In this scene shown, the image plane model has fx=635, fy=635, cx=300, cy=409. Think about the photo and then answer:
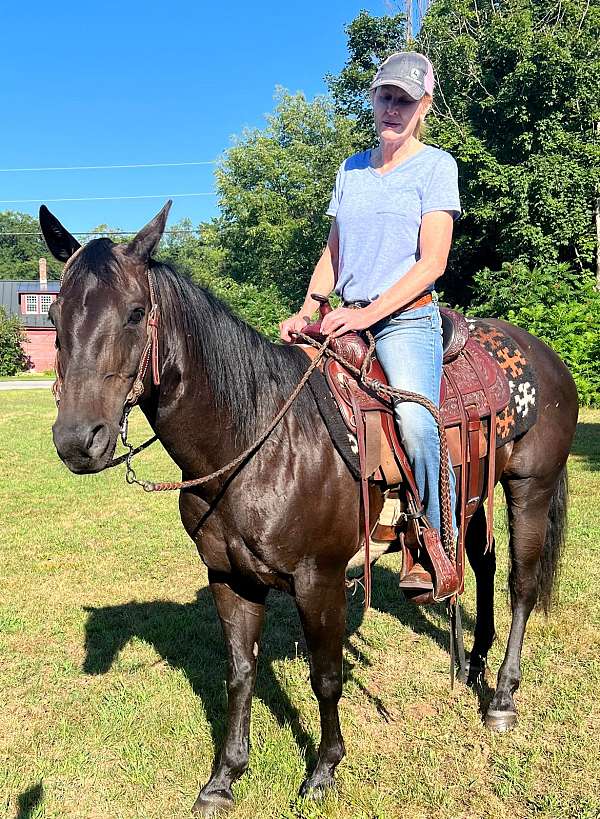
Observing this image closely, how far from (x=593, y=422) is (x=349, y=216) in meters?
11.6

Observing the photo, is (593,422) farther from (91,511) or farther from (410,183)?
(410,183)

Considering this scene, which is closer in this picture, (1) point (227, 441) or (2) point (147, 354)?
(2) point (147, 354)

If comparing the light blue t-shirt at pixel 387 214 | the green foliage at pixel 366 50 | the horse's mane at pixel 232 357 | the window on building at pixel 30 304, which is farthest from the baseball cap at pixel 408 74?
the window on building at pixel 30 304

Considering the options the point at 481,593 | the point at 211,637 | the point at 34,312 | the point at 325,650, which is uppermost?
the point at 34,312

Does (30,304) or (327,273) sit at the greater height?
(327,273)

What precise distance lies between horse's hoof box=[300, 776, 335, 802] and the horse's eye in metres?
2.27

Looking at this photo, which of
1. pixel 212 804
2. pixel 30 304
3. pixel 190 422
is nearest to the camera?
pixel 190 422

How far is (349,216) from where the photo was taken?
2959 mm

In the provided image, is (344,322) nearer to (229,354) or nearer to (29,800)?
(229,354)

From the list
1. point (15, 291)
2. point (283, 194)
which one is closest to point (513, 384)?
point (283, 194)

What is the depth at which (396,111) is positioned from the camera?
9.26ft

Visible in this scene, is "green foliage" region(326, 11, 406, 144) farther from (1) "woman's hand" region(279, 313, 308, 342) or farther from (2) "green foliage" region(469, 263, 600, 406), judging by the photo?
(1) "woman's hand" region(279, 313, 308, 342)

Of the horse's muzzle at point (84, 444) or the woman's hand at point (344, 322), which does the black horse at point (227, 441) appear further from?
the woman's hand at point (344, 322)

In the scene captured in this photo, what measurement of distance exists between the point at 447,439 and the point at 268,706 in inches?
75.0
